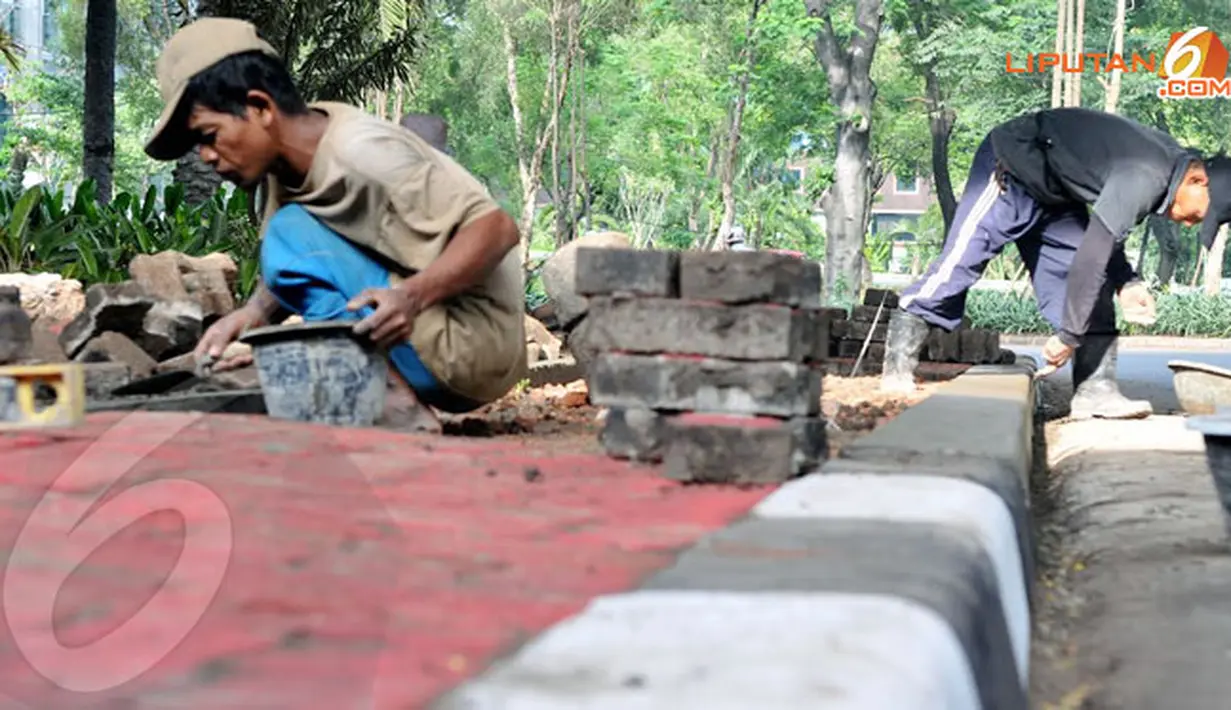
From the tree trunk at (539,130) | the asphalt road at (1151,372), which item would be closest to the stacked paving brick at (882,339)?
the asphalt road at (1151,372)

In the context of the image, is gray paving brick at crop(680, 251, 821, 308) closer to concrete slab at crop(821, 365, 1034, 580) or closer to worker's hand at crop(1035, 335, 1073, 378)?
concrete slab at crop(821, 365, 1034, 580)

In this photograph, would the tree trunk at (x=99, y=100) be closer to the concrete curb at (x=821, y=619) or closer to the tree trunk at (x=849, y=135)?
the tree trunk at (x=849, y=135)

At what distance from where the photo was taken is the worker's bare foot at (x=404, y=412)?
4.02 meters

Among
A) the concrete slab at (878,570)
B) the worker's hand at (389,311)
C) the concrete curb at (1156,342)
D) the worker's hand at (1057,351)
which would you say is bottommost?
the concrete curb at (1156,342)

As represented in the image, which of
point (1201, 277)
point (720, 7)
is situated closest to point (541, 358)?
point (720, 7)

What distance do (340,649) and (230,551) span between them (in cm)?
55

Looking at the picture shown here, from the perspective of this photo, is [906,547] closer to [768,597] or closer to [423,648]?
[768,597]

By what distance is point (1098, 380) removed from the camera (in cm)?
611

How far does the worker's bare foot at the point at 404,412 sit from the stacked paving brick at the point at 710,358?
1.09 metres

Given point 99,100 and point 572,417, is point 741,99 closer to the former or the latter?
point 99,100

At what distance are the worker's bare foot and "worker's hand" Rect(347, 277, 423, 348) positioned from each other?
316 mm

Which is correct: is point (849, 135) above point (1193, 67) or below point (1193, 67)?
below

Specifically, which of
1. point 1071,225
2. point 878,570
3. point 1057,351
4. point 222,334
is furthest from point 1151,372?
point 878,570

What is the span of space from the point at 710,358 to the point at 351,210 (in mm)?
1463
